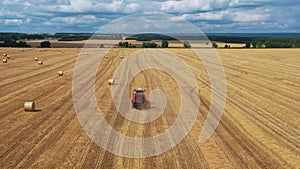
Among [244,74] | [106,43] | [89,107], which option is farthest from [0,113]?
[106,43]

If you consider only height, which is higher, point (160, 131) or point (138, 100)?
point (138, 100)

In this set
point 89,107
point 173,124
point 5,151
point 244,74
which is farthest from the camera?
point 244,74

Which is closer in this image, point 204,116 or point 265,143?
point 265,143

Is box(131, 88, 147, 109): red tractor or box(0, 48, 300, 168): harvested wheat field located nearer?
box(0, 48, 300, 168): harvested wheat field

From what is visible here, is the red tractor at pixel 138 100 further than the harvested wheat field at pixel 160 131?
Yes

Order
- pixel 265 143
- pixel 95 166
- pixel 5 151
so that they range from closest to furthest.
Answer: pixel 95 166, pixel 5 151, pixel 265 143

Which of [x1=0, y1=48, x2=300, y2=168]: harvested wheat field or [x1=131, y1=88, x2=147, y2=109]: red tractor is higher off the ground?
[x1=131, y1=88, x2=147, y2=109]: red tractor

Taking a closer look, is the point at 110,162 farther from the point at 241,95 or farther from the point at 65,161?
the point at 241,95

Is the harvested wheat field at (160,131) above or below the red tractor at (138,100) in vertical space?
below

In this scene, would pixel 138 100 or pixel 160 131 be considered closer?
pixel 160 131
